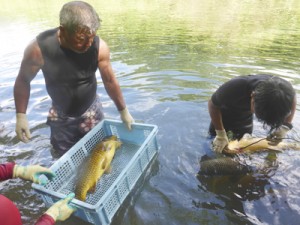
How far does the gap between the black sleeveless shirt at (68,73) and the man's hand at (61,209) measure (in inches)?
52.0

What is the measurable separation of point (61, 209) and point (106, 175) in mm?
1179

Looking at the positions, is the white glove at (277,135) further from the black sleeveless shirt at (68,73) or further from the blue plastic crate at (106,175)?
the black sleeveless shirt at (68,73)

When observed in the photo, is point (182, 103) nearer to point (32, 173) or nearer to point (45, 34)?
point (45, 34)

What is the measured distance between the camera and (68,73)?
338cm

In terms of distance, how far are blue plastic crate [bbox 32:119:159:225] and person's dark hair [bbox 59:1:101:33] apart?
4.81 feet

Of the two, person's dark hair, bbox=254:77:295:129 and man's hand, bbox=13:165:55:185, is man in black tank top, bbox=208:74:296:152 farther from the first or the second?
man's hand, bbox=13:165:55:185

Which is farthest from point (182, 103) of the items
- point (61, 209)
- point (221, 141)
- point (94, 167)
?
point (61, 209)

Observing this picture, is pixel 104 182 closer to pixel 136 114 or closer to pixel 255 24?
pixel 136 114

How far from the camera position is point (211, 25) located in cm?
1293

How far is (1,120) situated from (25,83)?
2772 millimetres

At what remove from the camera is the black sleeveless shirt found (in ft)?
10.6

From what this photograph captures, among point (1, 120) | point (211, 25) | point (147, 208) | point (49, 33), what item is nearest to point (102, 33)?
point (211, 25)

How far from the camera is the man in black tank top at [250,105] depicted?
2701 millimetres

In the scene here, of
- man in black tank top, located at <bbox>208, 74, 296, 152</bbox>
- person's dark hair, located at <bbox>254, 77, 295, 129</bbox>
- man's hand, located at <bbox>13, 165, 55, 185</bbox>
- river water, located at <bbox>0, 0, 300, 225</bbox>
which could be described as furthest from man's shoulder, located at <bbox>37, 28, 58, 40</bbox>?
person's dark hair, located at <bbox>254, 77, 295, 129</bbox>
